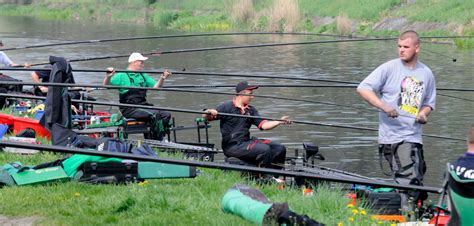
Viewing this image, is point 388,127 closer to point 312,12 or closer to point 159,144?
point 159,144

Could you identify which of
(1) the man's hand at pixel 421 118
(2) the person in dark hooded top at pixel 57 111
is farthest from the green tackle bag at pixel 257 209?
(2) the person in dark hooded top at pixel 57 111

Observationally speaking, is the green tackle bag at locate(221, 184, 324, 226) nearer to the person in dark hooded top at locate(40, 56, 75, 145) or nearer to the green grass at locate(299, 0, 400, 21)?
the person in dark hooded top at locate(40, 56, 75, 145)

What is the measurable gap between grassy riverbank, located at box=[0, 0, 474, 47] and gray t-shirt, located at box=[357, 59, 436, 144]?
26979 mm

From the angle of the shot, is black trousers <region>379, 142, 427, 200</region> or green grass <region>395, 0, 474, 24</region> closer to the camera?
black trousers <region>379, 142, 427, 200</region>

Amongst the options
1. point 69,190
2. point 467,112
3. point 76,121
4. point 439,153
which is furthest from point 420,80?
point 467,112

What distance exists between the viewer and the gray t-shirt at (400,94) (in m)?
8.52

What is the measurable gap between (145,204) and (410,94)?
2.52 metres

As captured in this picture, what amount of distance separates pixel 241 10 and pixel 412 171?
1639 inches

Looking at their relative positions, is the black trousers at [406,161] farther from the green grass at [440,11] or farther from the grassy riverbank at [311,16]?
the green grass at [440,11]

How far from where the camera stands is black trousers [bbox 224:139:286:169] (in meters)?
10.6

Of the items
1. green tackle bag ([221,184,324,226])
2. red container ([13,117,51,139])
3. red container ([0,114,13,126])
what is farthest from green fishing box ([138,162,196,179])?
red container ([0,114,13,126])

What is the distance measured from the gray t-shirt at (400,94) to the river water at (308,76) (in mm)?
4453

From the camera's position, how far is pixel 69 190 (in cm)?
816

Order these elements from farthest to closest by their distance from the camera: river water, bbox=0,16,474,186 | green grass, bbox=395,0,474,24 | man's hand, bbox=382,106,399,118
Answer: green grass, bbox=395,0,474,24 < river water, bbox=0,16,474,186 < man's hand, bbox=382,106,399,118
